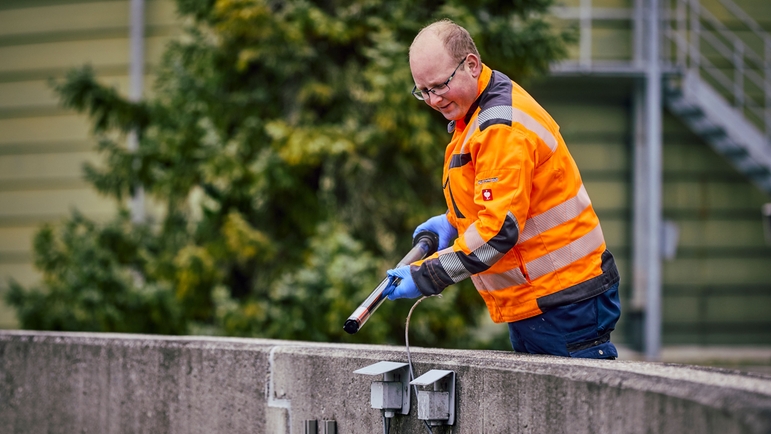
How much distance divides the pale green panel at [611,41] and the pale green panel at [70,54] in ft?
19.6

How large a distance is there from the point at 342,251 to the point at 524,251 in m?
3.93

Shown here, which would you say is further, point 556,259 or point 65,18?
point 65,18

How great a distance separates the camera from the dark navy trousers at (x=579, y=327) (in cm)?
342

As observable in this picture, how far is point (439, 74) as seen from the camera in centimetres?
334

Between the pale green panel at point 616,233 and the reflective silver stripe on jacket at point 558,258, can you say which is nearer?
the reflective silver stripe on jacket at point 558,258

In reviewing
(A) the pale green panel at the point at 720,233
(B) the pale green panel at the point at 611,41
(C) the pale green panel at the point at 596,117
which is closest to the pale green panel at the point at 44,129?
(C) the pale green panel at the point at 596,117

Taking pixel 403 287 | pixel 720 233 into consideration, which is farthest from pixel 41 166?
pixel 403 287

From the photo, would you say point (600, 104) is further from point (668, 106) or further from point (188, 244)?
point (188, 244)

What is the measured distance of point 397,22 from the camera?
7.50m

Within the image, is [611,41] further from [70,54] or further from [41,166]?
[41,166]

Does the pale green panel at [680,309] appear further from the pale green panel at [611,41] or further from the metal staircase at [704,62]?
the pale green panel at [611,41]

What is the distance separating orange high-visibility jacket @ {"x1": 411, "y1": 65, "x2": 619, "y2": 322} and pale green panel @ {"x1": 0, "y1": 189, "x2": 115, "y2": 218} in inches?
382

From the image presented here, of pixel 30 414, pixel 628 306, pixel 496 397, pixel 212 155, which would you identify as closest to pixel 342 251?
pixel 212 155

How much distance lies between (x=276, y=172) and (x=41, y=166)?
655cm
